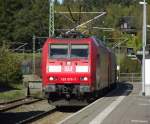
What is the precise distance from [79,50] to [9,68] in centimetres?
3107

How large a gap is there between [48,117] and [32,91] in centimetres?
2250

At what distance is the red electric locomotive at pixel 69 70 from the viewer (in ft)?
95.1

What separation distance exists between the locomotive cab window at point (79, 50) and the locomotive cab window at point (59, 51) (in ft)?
1.09

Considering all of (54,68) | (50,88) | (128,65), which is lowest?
(50,88)

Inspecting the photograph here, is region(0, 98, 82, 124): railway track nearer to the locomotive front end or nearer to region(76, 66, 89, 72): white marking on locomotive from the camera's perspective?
the locomotive front end

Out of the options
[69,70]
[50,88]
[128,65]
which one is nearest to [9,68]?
[69,70]

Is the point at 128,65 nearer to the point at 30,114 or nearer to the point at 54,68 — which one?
the point at 54,68

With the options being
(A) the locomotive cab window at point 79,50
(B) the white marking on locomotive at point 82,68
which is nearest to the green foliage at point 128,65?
(A) the locomotive cab window at point 79,50

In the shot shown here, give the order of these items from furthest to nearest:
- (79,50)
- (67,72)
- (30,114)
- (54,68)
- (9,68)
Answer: (9,68), (79,50), (54,68), (67,72), (30,114)

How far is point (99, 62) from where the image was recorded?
32.5 m

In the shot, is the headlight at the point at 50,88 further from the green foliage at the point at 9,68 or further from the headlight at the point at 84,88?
the green foliage at the point at 9,68

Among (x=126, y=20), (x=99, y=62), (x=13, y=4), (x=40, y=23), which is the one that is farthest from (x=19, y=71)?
(x=126, y=20)

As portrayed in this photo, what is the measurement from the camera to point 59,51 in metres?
29.9

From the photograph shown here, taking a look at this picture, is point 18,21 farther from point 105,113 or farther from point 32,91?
point 105,113
